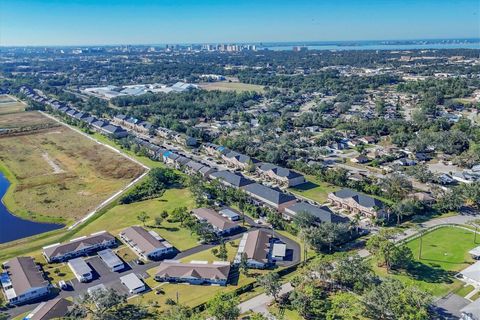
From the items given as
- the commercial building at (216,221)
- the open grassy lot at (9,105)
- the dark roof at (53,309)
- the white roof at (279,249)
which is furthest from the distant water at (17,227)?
the open grassy lot at (9,105)

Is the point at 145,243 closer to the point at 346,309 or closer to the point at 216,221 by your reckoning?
the point at 216,221

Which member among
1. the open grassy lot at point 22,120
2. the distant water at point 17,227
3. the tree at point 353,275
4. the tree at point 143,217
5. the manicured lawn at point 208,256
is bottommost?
the distant water at point 17,227

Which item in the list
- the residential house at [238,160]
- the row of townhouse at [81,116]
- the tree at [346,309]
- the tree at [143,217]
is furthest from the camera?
the row of townhouse at [81,116]

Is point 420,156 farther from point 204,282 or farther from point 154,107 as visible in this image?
point 154,107

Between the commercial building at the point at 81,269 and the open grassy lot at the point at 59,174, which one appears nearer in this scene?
the commercial building at the point at 81,269

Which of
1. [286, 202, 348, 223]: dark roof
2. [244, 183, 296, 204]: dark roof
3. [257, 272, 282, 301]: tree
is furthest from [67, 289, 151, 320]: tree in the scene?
[244, 183, 296, 204]: dark roof

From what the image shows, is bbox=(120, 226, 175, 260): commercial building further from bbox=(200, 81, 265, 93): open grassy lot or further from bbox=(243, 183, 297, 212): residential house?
bbox=(200, 81, 265, 93): open grassy lot

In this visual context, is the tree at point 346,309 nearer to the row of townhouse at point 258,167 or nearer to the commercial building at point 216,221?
the commercial building at point 216,221

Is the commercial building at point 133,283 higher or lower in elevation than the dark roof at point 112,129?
lower
